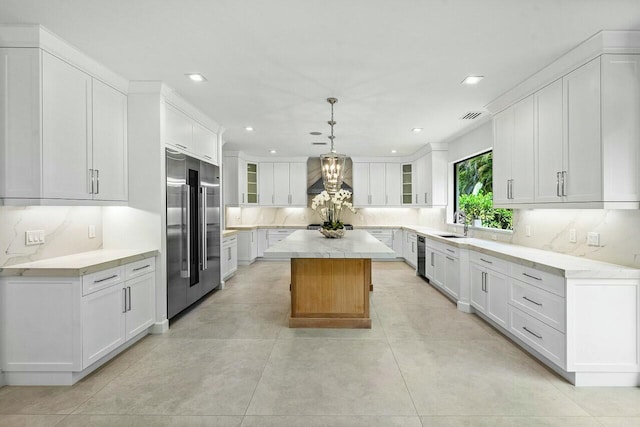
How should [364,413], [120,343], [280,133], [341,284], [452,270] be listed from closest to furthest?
1. [364,413]
2. [120,343]
3. [341,284]
4. [452,270]
5. [280,133]

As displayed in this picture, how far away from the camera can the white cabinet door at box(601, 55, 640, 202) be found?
247 centimetres

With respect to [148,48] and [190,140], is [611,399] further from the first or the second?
[190,140]

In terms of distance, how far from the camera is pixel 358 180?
8148 mm

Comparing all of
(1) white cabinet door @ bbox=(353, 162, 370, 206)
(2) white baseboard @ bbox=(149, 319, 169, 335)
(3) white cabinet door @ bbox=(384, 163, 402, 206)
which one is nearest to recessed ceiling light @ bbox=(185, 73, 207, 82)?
(2) white baseboard @ bbox=(149, 319, 169, 335)

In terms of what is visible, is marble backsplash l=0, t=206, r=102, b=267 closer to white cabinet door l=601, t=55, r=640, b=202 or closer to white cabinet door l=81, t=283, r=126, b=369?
white cabinet door l=81, t=283, r=126, b=369

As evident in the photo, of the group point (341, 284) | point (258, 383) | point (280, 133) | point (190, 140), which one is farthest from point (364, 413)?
point (280, 133)

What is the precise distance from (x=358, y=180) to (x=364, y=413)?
6445 millimetres

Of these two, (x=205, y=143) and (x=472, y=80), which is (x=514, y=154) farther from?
(x=205, y=143)

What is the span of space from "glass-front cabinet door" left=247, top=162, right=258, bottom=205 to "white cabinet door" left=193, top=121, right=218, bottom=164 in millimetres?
2916

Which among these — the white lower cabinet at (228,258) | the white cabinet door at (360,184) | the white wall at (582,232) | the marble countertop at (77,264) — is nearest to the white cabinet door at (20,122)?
the marble countertop at (77,264)

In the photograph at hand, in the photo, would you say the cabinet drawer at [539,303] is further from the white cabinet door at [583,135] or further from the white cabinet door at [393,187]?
the white cabinet door at [393,187]

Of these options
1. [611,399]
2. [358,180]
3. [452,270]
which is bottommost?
[611,399]

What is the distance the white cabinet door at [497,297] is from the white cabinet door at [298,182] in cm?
520

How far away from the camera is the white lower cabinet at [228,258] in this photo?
5.53 meters
